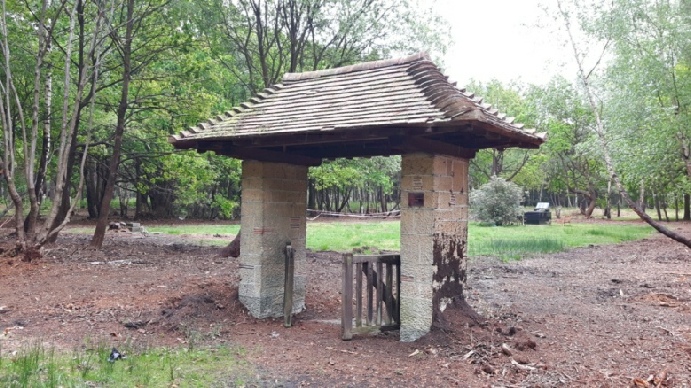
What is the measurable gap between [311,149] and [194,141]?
1.65 meters

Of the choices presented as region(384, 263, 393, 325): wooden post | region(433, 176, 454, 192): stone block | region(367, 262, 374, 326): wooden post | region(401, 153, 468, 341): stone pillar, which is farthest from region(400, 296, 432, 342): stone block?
region(433, 176, 454, 192): stone block

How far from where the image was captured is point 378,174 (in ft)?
77.3

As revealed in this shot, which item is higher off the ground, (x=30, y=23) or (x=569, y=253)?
(x=30, y=23)

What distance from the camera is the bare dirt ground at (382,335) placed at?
523 cm

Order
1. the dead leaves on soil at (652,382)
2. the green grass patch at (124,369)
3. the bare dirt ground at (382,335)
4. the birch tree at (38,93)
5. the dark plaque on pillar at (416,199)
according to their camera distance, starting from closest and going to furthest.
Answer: the green grass patch at (124,369) < the dead leaves on soil at (652,382) < the bare dirt ground at (382,335) < the dark plaque on pillar at (416,199) < the birch tree at (38,93)

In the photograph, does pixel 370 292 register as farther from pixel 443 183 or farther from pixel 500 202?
pixel 500 202

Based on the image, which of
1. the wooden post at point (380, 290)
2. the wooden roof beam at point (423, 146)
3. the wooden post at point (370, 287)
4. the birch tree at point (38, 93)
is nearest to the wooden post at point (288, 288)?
the wooden post at point (370, 287)

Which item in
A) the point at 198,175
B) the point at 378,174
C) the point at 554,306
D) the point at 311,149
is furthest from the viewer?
the point at 378,174

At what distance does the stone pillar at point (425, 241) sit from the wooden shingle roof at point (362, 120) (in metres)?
0.27

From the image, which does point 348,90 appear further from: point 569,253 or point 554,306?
point 569,253

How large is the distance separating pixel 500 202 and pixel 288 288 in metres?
23.5

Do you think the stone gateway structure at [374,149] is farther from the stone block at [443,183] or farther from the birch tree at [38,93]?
the birch tree at [38,93]

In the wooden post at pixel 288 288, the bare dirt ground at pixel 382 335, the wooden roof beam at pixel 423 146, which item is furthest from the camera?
the wooden post at pixel 288 288

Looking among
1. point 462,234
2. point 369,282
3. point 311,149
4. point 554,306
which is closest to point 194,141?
point 311,149
